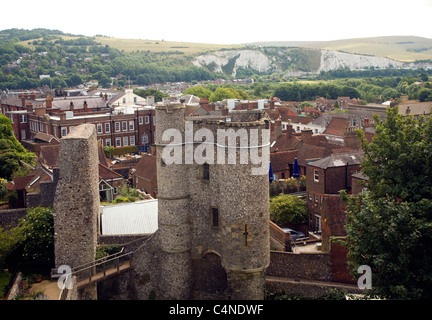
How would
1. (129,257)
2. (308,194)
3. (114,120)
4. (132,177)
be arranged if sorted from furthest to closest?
1. (114,120)
2. (132,177)
3. (308,194)
4. (129,257)

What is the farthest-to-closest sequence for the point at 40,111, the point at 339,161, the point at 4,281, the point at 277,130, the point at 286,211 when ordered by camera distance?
the point at 40,111 → the point at 277,130 → the point at 339,161 → the point at 286,211 → the point at 4,281

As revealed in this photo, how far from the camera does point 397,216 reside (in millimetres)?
17375

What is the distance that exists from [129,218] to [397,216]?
14265 mm

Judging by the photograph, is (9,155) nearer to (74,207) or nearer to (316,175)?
(74,207)

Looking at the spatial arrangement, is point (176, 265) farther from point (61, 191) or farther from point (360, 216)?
point (360, 216)

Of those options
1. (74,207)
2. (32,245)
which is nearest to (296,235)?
(74,207)

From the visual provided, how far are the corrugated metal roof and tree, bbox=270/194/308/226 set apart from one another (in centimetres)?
888

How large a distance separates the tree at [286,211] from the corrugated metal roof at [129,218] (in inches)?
349

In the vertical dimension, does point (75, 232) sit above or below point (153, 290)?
above

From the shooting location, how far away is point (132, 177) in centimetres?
4666

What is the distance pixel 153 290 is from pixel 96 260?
323 cm

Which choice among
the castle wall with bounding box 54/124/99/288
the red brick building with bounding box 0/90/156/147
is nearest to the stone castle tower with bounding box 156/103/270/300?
the castle wall with bounding box 54/124/99/288
